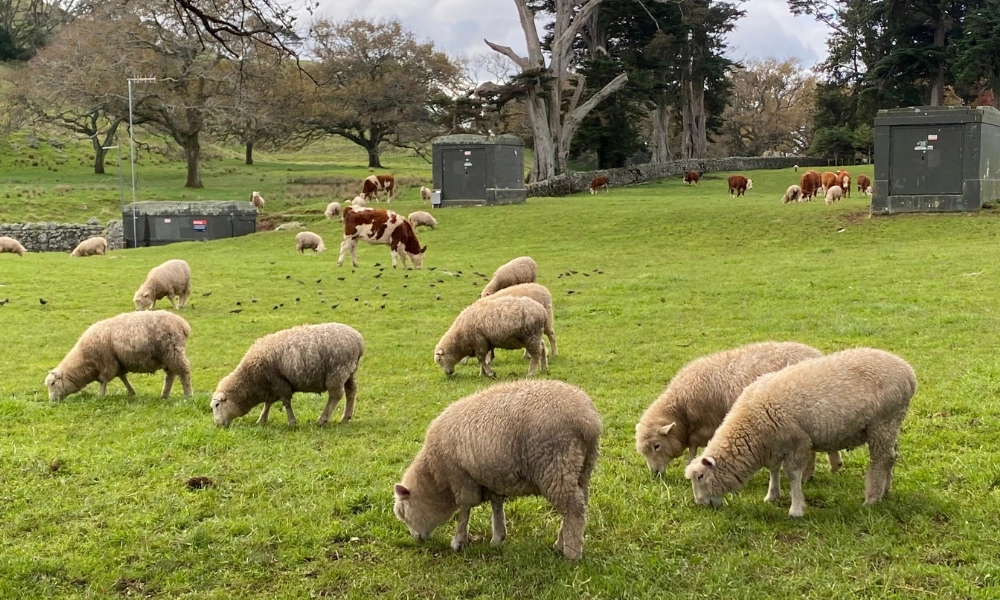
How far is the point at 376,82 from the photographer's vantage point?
197ft

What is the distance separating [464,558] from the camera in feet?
17.7

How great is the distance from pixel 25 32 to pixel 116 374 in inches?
3399

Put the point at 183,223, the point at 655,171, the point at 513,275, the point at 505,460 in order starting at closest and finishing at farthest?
the point at 505,460 → the point at 513,275 → the point at 183,223 → the point at 655,171

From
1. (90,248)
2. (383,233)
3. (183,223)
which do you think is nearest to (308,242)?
(383,233)

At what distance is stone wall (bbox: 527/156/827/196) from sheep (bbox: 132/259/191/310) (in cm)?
2741

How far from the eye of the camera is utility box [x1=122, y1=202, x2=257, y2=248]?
35656 millimetres

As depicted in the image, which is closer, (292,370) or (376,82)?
(292,370)

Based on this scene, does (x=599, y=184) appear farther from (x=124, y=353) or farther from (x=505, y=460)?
(x=505, y=460)

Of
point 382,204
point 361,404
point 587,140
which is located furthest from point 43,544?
point 587,140

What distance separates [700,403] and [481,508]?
1994 mm

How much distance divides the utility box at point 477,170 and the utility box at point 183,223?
885 centimetres

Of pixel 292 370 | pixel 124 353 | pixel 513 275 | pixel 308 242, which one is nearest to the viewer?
pixel 292 370

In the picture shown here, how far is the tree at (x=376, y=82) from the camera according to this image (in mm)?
58562

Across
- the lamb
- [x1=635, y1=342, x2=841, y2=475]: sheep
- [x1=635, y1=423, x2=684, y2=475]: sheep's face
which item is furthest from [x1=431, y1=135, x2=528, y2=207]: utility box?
the lamb
